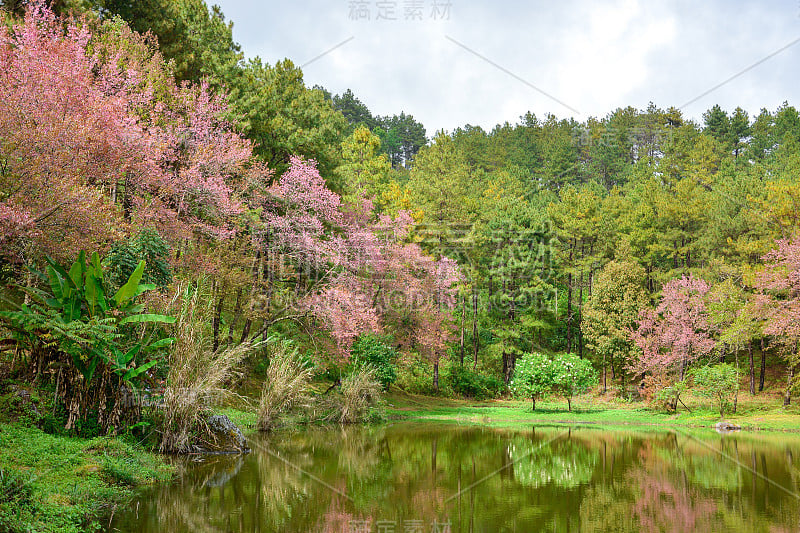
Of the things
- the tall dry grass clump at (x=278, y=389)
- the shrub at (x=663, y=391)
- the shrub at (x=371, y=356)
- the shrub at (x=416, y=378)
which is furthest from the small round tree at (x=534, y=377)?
the tall dry grass clump at (x=278, y=389)

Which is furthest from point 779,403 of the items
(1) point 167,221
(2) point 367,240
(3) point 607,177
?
(3) point 607,177

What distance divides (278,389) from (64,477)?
7810mm

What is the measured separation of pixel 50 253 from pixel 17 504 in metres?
6.27

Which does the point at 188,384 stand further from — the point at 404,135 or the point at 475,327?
the point at 404,135

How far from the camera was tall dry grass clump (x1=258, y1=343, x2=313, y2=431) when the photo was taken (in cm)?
1485

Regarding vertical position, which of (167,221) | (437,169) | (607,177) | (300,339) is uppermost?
(607,177)

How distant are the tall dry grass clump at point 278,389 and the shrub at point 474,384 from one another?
60.3 ft

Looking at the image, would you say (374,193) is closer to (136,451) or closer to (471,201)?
(471,201)

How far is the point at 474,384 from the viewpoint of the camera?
32562mm

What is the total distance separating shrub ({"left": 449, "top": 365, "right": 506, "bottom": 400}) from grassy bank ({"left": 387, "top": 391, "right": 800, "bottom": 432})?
4725 mm

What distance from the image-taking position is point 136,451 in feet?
29.9

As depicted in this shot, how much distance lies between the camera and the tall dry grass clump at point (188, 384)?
10.0 m

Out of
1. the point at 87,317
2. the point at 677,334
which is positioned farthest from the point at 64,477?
the point at 677,334

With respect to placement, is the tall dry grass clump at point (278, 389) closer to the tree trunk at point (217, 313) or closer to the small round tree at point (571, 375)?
the tree trunk at point (217, 313)
